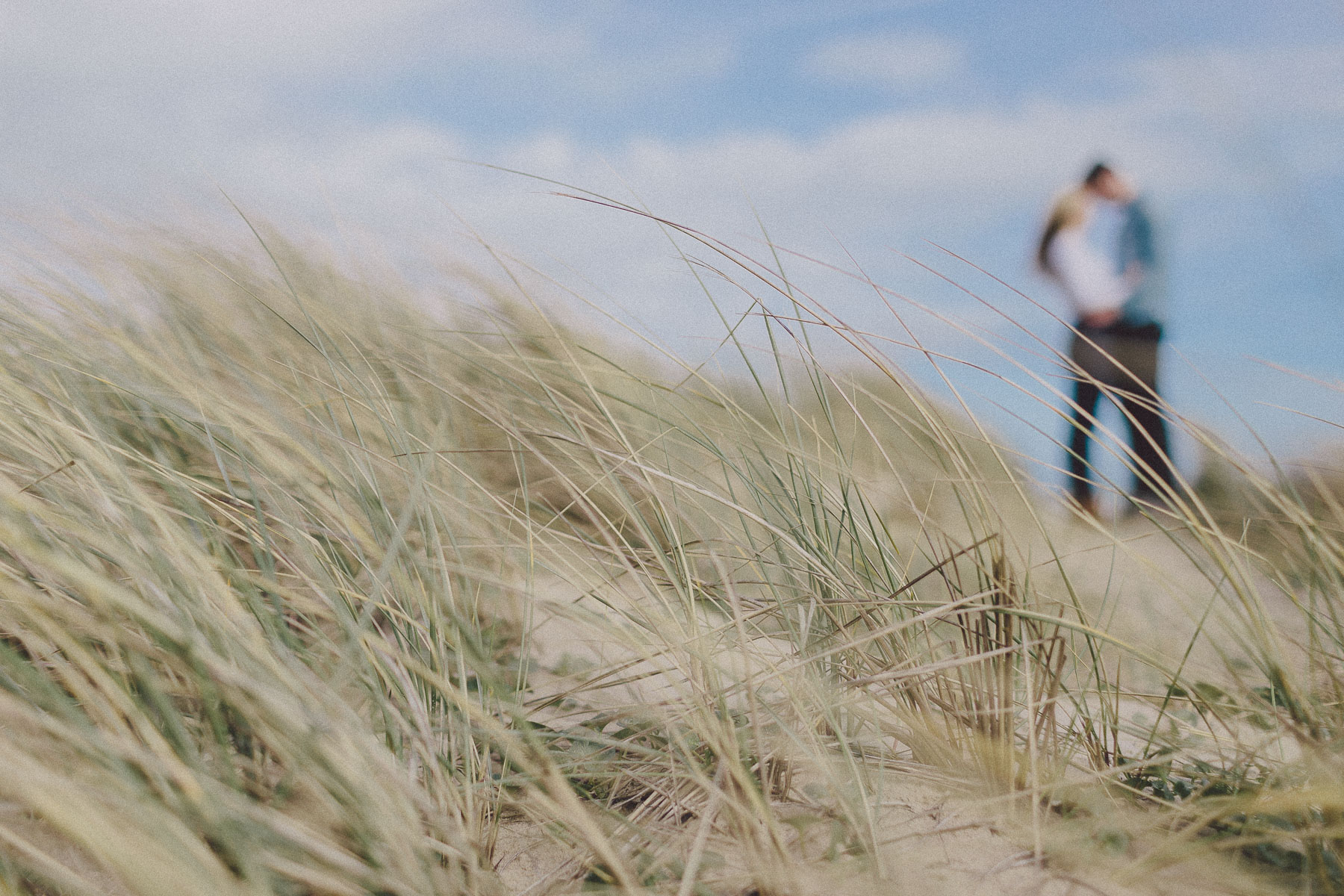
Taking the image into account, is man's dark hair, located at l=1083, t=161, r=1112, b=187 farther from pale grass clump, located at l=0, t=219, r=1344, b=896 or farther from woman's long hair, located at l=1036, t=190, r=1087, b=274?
pale grass clump, located at l=0, t=219, r=1344, b=896

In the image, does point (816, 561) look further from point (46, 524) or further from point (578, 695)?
point (46, 524)

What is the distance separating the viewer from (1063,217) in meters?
4.26

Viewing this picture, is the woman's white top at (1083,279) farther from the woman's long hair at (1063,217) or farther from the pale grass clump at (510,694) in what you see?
the pale grass clump at (510,694)

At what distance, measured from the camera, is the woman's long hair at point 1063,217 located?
423 cm

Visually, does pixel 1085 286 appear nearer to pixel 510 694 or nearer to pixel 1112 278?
pixel 1112 278

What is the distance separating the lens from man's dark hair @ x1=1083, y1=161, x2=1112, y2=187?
4176mm

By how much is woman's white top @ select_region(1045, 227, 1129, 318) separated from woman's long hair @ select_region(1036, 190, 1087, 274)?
0.11ft

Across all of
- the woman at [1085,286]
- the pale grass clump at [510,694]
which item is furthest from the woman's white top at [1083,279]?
the pale grass clump at [510,694]

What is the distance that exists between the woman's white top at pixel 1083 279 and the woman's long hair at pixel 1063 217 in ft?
0.11

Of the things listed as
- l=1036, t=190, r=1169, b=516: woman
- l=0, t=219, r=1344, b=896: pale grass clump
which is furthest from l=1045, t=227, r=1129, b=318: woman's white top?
l=0, t=219, r=1344, b=896: pale grass clump

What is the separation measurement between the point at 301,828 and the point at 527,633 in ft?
1.44

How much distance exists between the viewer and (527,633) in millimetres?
1172

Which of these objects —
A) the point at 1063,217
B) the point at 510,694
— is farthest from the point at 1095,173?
the point at 510,694

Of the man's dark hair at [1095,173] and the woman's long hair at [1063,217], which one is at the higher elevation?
the man's dark hair at [1095,173]
